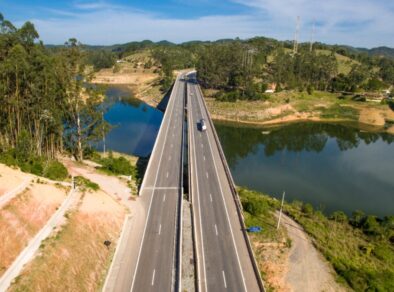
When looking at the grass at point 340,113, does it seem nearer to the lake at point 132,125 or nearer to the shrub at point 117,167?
the lake at point 132,125

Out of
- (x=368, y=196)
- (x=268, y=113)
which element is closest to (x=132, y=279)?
(x=368, y=196)

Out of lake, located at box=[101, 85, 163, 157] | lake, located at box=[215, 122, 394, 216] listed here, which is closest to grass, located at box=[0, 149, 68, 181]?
lake, located at box=[101, 85, 163, 157]

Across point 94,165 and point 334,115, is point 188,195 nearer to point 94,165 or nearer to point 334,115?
point 94,165

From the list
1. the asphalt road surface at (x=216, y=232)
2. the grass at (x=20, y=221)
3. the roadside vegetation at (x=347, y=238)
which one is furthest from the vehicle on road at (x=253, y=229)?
the grass at (x=20, y=221)

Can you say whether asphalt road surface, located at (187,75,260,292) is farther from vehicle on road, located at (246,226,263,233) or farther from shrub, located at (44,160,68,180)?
shrub, located at (44,160,68,180)

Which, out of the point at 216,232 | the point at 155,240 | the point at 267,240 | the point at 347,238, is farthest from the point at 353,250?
the point at 155,240

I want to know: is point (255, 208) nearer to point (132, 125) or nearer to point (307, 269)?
point (307, 269)
